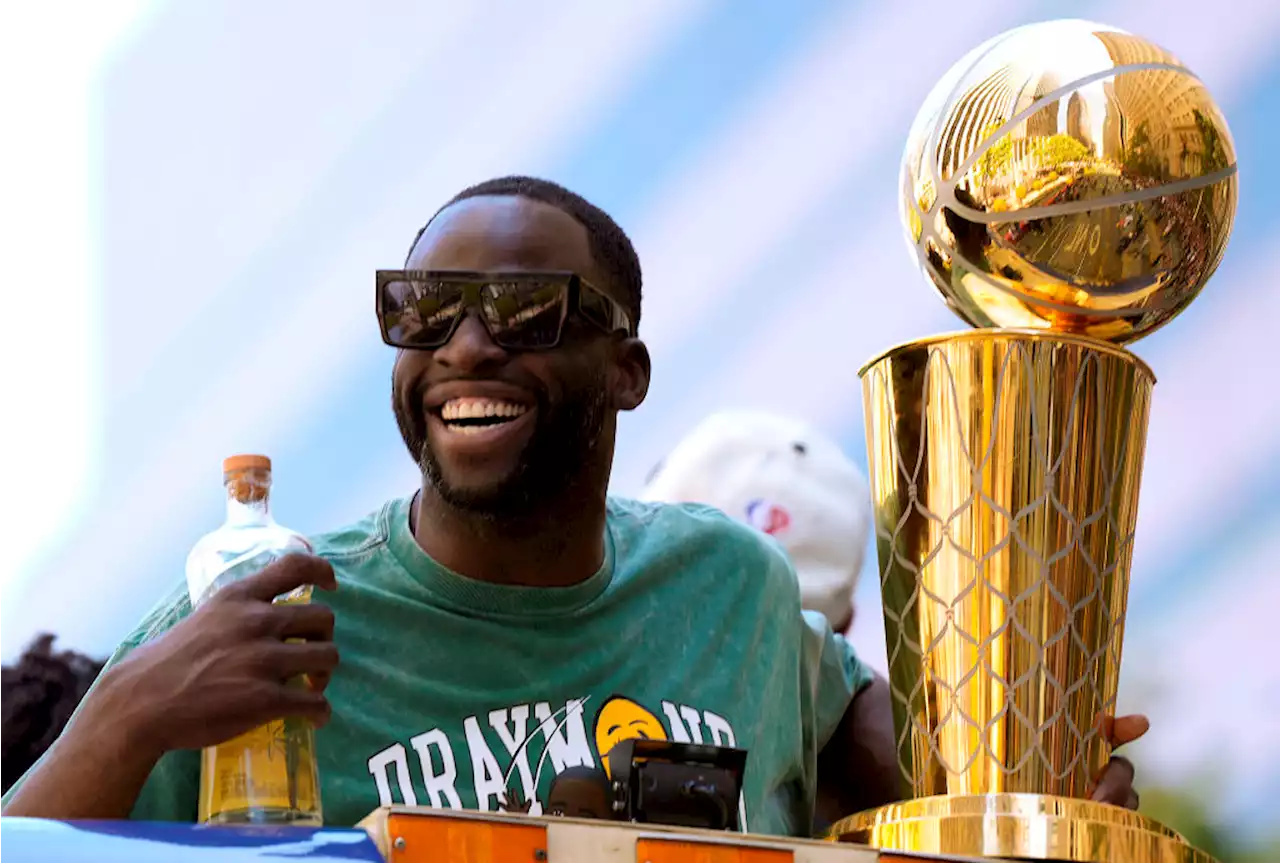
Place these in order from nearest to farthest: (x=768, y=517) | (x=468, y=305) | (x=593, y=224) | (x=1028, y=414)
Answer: (x=1028, y=414) → (x=468, y=305) → (x=593, y=224) → (x=768, y=517)

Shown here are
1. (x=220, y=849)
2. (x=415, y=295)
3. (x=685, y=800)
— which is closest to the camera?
(x=220, y=849)

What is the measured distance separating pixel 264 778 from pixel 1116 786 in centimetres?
77

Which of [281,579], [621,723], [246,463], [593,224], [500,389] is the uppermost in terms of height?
[593,224]

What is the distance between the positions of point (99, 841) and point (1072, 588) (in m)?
0.92

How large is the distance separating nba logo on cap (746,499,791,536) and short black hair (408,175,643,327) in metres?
0.99

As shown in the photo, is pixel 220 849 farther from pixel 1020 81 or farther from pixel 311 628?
pixel 1020 81

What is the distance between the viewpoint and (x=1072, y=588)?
6.29ft

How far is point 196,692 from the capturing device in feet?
5.49

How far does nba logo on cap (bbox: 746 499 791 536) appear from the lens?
11.4 ft

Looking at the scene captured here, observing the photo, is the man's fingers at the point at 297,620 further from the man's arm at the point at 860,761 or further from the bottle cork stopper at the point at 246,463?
the man's arm at the point at 860,761

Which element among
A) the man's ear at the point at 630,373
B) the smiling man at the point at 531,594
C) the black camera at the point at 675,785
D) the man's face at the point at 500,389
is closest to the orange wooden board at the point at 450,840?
the black camera at the point at 675,785

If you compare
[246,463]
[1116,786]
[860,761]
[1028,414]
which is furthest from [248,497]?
[860,761]

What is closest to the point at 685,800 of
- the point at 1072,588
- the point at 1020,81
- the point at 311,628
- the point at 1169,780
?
the point at 311,628

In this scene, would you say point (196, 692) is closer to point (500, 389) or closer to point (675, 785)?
point (675, 785)
